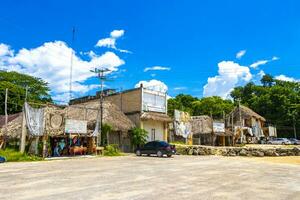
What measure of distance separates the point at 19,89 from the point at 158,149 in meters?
34.8

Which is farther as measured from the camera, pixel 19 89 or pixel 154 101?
pixel 19 89

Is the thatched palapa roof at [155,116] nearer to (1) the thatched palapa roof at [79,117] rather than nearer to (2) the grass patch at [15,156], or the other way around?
(1) the thatched palapa roof at [79,117]

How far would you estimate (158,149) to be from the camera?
1169 inches

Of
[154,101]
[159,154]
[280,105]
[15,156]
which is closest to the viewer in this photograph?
[15,156]

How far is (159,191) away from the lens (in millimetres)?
10250

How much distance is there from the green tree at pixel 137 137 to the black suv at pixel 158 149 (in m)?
3.89

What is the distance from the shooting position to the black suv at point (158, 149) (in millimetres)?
29234

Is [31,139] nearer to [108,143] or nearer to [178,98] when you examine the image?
[108,143]

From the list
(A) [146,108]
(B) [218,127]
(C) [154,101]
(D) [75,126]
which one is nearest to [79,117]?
(D) [75,126]

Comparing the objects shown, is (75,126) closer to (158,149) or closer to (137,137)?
(158,149)

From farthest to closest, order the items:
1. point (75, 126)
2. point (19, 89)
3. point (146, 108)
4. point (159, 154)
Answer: point (19, 89)
point (146, 108)
point (159, 154)
point (75, 126)

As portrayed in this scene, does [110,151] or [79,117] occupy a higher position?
→ [79,117]

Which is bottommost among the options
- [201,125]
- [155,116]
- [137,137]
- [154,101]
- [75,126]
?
[137,137]

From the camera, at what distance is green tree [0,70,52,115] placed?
2036 inches
